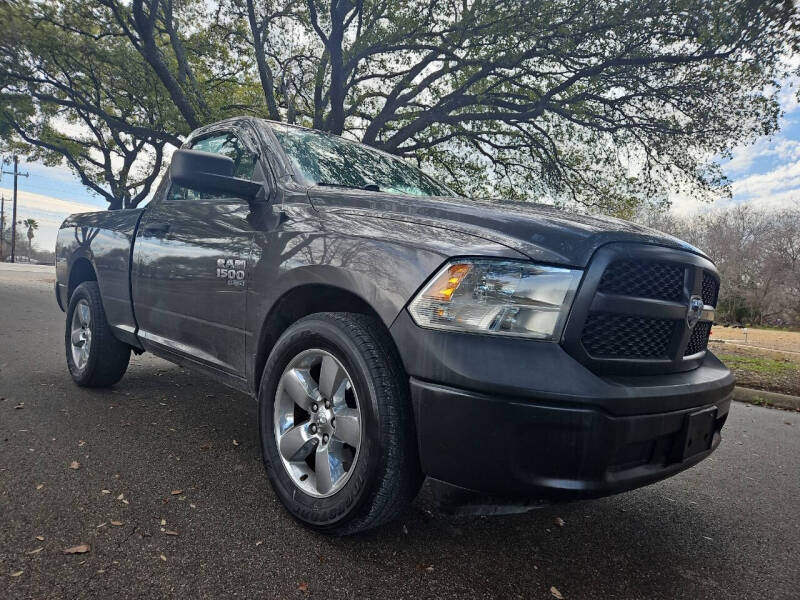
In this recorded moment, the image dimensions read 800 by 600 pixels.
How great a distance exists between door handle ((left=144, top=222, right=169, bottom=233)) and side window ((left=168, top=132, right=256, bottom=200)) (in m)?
0.24

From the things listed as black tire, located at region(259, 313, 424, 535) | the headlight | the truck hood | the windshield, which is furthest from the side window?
the headlight

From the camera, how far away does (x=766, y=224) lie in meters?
51.8

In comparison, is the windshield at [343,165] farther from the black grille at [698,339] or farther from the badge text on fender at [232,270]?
the black grille at [698,339]

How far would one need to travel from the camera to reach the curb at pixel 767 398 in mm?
5637

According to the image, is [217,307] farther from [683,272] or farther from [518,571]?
[683,272]

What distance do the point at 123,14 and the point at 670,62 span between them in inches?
501

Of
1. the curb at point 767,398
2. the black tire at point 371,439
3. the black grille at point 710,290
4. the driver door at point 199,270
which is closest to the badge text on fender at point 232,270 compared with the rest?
the driver door at point 199,270

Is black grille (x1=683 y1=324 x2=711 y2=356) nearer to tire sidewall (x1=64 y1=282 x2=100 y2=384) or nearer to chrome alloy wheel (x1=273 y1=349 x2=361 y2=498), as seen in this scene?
chrome alloy wheel (x1=273 y1=349 x2=361 y2=498)

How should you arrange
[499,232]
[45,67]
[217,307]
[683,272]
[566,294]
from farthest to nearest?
[45,67] < [217,307] < [683,272] < [499,232] < [566,294]

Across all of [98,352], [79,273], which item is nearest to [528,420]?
[98,352]

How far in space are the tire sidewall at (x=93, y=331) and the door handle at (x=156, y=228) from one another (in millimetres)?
973

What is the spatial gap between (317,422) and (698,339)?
1.62m

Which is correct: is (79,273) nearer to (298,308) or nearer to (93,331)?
(93,331)

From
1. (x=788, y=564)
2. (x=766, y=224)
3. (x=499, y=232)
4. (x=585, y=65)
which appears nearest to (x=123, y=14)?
(x=585, y=65)
